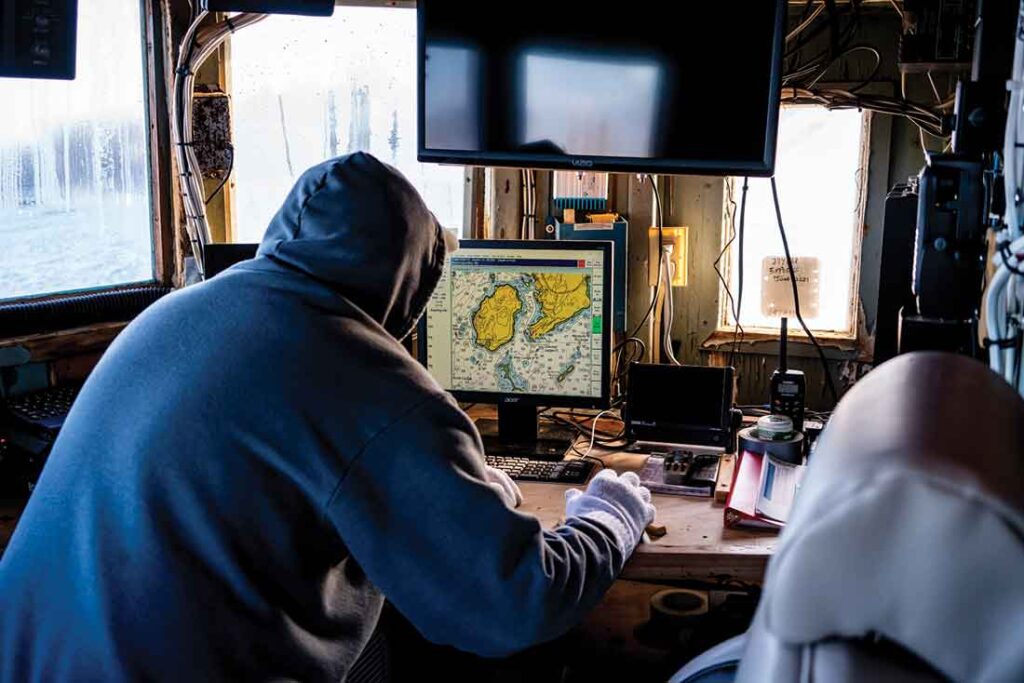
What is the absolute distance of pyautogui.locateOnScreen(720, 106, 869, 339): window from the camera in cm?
227

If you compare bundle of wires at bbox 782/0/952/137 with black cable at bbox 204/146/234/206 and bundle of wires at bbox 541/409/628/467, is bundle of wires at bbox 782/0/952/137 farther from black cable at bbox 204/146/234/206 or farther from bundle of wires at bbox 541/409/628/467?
black cable at bbox 204/146/234/206

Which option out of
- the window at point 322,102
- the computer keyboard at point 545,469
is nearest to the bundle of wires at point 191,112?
the window at point 322,102

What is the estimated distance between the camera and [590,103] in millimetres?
2082

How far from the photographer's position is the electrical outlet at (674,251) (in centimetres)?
237

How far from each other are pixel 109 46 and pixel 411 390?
4.80 ft

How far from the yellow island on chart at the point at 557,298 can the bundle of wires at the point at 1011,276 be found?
0.89 metres

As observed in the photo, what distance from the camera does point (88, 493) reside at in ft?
4.16

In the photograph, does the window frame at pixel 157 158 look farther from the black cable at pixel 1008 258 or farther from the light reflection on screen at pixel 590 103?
the black cable at pixel 1008 258

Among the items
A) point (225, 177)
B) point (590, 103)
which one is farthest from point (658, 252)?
point (225, 177)

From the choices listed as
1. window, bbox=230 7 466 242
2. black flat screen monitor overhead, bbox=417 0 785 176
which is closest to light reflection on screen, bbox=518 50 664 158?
black flat screen monitor overhead, bbox=417 0 785 176

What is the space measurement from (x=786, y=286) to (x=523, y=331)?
655mm

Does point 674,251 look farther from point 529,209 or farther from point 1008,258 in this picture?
point 1008,258

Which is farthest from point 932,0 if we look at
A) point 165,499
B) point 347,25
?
point 165,499

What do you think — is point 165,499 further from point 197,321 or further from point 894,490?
point 894,490
